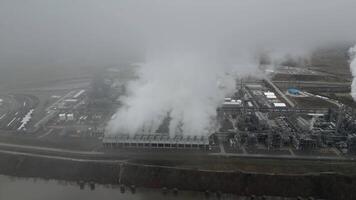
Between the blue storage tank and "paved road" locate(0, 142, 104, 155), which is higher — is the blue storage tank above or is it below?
above

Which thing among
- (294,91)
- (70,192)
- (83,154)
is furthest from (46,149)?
(294,91)

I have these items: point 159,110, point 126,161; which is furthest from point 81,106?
point 126,161

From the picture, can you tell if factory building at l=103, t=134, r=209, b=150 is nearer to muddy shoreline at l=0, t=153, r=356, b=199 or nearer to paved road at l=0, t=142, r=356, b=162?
paved road at l=0, t=142, r=356, b=162

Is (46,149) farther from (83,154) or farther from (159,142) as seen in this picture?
(159,142)

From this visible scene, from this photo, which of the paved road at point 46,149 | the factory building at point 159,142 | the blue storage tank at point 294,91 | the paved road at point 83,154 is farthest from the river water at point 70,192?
the blue storage tank at point 294,91

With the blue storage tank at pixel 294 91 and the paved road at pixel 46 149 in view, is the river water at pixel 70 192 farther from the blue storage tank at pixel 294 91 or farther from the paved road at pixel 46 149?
the blue storage tank at pixel 294 91

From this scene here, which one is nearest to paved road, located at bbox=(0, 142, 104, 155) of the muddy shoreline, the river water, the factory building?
the muddy shoreline
